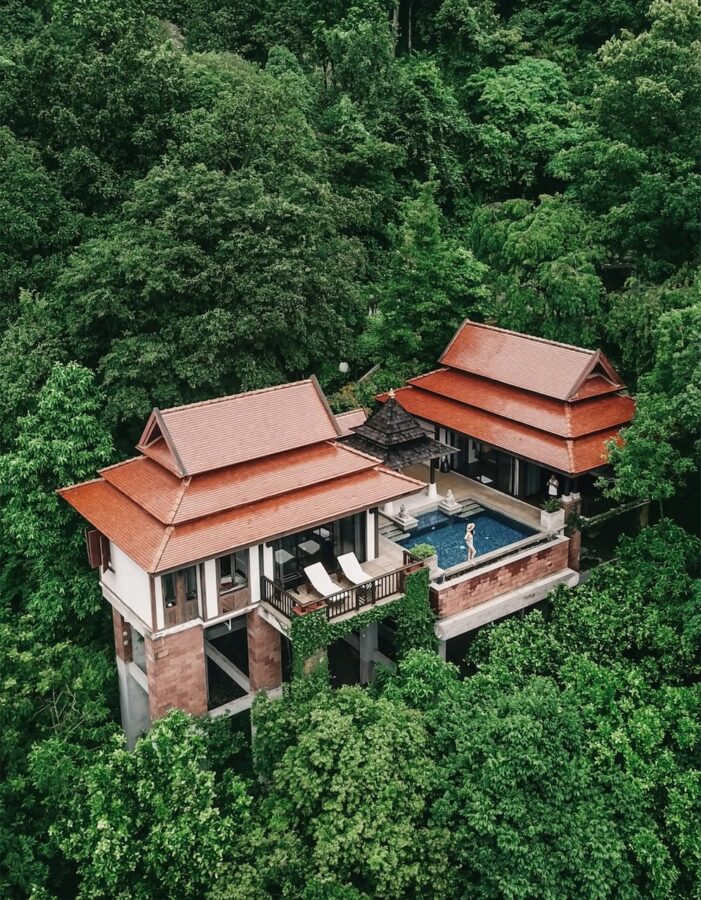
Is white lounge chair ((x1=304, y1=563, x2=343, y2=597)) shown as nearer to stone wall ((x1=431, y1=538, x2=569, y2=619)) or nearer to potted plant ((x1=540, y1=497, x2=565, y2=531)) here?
stone wall ((x1=431, y1=538, x2=569, y2=619))

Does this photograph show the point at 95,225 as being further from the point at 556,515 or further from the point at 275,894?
the point at 275,894

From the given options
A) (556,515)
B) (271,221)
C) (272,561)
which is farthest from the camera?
(271,221)

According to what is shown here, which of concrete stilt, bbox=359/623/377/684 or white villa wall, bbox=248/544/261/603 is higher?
white villa wall, bbox=248/544/261/603

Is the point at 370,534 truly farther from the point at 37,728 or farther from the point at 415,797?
the point at 37,728

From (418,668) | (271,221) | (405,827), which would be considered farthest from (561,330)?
(405,827)

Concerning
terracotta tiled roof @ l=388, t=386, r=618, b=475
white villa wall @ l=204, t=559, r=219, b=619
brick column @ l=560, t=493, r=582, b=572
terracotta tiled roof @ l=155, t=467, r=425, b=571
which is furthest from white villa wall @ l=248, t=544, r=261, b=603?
brick column @ l=560, t=493, r=582, b=572

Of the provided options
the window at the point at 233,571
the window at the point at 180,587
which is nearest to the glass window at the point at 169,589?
the window at the point at 180,587
